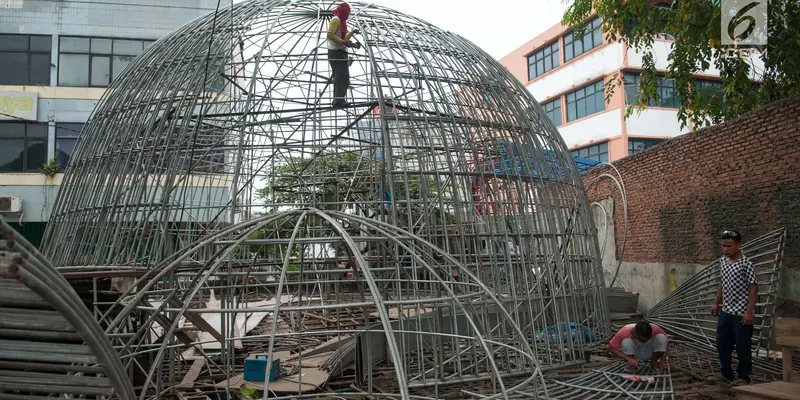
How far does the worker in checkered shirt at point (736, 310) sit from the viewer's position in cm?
783

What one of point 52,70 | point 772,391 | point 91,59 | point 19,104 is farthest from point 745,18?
point 19,104

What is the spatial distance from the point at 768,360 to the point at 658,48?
25.4 meters

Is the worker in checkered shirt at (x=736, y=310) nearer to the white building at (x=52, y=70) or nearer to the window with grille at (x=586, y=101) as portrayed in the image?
the white building at (x=52, y=70)

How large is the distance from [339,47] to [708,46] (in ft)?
26.7

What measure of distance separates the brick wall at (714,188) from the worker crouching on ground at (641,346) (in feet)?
12.4

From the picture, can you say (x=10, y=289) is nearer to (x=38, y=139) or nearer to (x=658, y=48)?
(x=38, y=139)

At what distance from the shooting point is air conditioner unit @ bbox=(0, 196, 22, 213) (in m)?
21.5

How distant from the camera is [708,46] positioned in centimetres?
1269

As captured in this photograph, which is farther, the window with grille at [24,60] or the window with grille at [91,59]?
the window with grille at [91,59]

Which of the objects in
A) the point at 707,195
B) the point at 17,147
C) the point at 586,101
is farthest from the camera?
the point at 586,101

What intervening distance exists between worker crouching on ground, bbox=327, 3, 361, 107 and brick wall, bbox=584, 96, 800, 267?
791 cm

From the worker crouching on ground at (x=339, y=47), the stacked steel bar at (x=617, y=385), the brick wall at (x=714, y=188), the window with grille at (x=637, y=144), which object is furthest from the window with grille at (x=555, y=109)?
the stacked steel bar at (x=617, y=385)

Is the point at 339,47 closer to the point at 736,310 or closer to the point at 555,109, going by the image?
the point at 736,310

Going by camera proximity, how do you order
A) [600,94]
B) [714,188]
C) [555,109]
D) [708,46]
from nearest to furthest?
1. [708,46]
2. [714,188]
3. [600,94]
4. [555,109]
